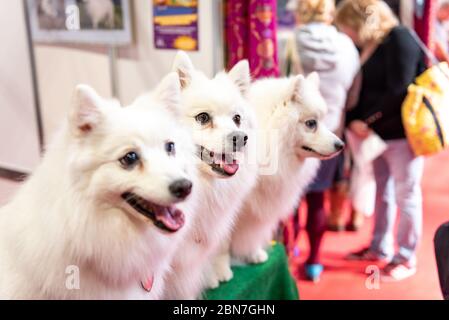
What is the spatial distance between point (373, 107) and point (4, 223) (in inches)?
47.0

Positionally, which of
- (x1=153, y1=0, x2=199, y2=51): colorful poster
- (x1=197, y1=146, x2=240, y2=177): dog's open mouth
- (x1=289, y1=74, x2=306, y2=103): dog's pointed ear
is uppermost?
(x1=153, y1=0, x2=199, y2=51): colorful poster

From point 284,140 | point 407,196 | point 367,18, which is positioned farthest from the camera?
point 407,196

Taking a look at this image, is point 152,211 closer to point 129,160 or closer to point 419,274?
point 129,160

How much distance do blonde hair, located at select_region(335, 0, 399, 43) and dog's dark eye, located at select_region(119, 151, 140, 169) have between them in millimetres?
822

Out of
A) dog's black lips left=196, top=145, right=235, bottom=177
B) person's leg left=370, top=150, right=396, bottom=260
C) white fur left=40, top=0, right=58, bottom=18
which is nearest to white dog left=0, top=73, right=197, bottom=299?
dog's black lips left=196, top=145, right=235, bottom=177

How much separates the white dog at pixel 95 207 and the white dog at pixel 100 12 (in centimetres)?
52

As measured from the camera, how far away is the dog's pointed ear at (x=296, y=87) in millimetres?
1100

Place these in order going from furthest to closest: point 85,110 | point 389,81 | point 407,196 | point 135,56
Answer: point 135,56 < point 407,196 < point 389,81 < point 85,110

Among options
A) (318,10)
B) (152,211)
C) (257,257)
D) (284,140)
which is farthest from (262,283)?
(318,10)

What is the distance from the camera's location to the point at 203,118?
0.94 meters

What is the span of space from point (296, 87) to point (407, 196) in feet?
2.34

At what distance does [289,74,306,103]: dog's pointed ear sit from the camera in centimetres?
110

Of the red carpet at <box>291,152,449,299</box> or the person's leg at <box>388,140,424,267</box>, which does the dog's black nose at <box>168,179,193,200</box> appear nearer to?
the red carpet at <box>291,152,449,299</box>

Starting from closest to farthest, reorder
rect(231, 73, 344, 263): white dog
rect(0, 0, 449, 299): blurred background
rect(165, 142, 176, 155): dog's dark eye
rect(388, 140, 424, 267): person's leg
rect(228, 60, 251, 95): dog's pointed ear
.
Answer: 1. rect(165, 142, 176, 155): dog's dark eye
2. rect(0, 0, 449, 299): blurred background
3. rect(228, 60, 251, 95): dog's pointed ear
4. rect(231, 73, 344, 263): white dog
5. rect(388, 140, 424, 267): person's leg
